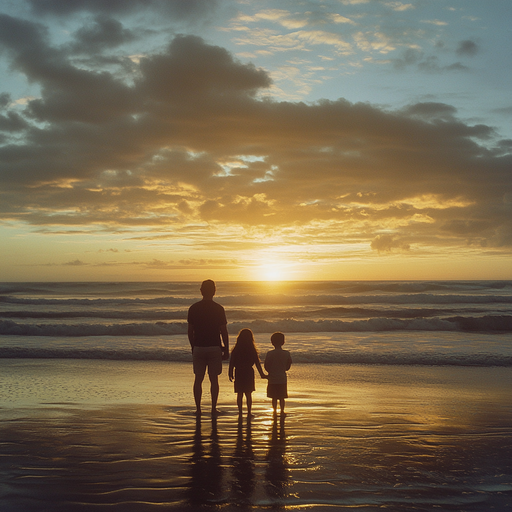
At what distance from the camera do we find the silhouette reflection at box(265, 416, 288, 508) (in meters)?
3.97

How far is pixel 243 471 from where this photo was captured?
448cm

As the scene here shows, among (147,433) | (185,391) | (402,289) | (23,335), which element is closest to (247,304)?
(23,335)

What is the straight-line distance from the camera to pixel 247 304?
125 ft

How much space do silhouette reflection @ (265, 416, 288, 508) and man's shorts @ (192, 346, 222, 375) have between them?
3.87 ft

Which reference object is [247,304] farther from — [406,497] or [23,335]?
[406,497]

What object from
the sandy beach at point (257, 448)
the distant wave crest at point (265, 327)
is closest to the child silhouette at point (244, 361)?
the sandy beach at point (257, 448)

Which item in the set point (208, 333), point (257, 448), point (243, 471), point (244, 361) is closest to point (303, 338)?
point (244, 361)

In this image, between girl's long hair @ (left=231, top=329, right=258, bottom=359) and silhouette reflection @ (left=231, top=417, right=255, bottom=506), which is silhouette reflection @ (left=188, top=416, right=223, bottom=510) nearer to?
silhouette reflection @ (left=231, top=417, right=255, bottom=506)

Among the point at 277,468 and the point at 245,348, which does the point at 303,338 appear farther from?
the point at 277,468

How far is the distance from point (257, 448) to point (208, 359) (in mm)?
1599

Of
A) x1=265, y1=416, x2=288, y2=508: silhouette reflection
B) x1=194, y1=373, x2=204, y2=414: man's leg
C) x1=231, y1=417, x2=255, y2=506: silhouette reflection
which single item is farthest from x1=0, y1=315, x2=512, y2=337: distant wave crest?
x1=231, y1=417, x2=255, y2=506: silhouette reflection

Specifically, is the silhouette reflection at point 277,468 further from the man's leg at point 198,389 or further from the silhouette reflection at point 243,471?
the man's leg at point 198,389

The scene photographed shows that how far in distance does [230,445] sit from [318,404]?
2705 millimetres

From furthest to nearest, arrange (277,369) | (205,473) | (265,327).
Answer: (265,327) → (277,369) → (205,473)
